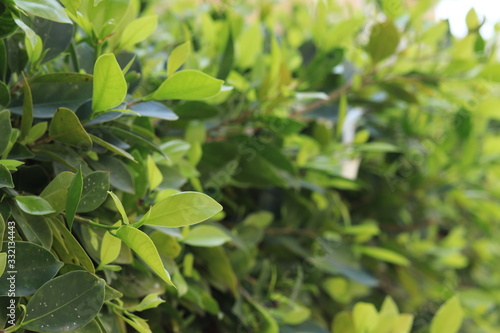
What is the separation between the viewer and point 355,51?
80cm

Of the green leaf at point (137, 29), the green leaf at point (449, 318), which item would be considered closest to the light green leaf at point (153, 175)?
the green leaf at point (137, 29)

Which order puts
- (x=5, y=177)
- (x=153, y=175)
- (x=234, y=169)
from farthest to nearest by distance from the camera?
(x=234, y=169) → (x=153, y=175) → (x=5, y=177)

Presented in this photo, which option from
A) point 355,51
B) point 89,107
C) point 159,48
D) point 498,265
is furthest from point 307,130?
point 498,265

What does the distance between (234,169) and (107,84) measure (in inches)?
10.4

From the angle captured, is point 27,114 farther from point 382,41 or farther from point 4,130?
point 382,41

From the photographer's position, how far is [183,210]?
0.34 m

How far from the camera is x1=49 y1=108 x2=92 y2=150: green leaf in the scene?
0.36 m

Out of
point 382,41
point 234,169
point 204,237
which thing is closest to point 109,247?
point 204,237

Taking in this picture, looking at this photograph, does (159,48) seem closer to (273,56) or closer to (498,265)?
(273,56)

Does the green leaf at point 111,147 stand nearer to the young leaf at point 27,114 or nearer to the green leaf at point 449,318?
the young leaf at point 27,114

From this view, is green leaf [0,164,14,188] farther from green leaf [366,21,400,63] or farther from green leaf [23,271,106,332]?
green leaf [366,21,400,63]

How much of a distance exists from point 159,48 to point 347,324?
1.42 ft

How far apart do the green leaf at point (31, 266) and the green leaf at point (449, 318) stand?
38 cm

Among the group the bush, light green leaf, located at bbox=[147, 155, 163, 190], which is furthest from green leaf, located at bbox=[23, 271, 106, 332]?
light green leaf, located at bbox=[147, 155, 163, 190]
